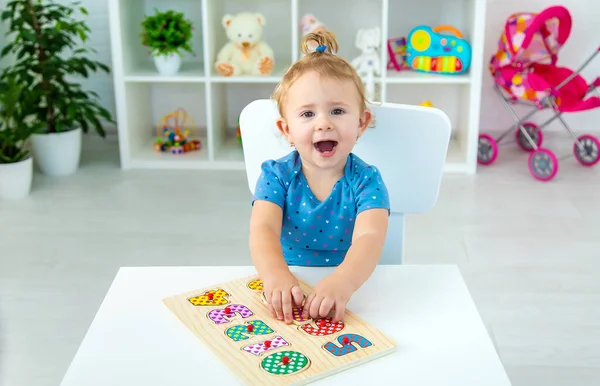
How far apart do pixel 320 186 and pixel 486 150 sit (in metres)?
2.28

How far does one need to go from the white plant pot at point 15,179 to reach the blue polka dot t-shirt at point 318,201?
77.1 inches

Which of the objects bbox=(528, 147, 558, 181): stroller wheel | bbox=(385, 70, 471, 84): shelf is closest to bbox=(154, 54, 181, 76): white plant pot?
bbox=(385, 70, 471, 84): shelf

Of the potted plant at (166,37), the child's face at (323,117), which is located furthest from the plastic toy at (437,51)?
the child's face at (323,117)

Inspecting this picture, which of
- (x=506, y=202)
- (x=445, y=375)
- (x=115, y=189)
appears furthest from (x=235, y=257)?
(x=445, y=375)

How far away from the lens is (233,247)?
2.45 meters

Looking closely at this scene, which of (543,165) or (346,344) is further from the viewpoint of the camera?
(543,165)

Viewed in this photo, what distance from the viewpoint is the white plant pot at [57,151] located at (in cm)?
314

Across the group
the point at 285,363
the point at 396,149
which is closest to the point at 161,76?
the point at 396,149

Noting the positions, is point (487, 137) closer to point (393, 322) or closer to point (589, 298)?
point (589, 298)

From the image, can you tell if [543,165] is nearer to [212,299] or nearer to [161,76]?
[161,76]

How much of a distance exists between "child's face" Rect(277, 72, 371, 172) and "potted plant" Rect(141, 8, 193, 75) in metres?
2.23

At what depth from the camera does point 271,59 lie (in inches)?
128

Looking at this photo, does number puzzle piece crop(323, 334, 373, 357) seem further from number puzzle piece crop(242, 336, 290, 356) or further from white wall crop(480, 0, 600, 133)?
white wall crop(480, 0, 600, 133)

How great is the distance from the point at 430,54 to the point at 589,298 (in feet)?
5.01
